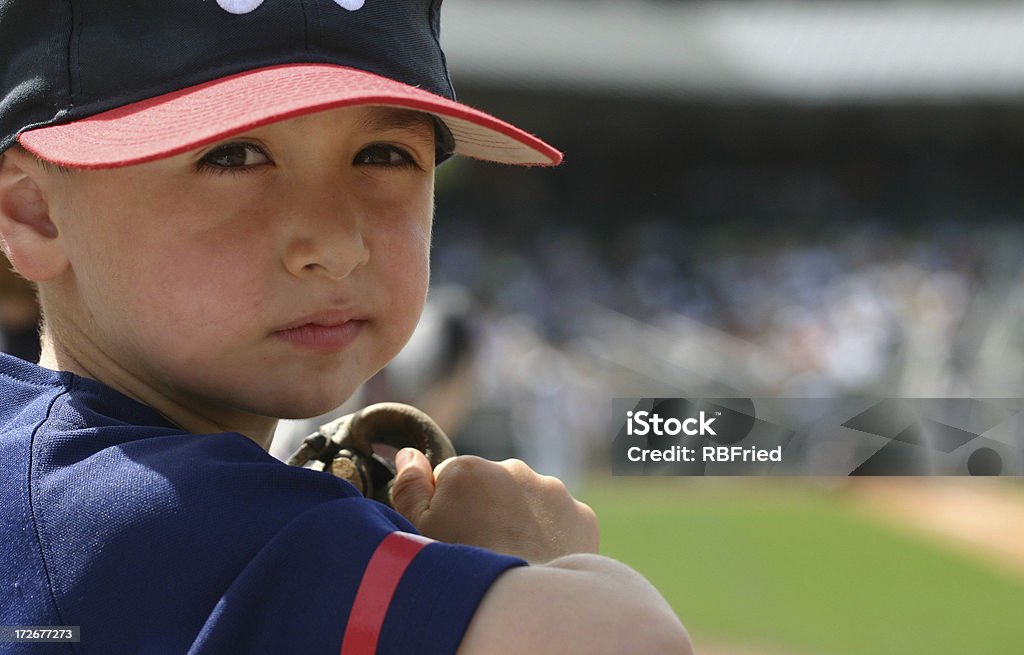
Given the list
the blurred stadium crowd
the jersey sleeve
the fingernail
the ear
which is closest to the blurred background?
the blurred stadium crowd

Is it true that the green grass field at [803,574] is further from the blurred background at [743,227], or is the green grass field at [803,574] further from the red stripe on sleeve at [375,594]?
the red stripe on sleeve at [375,594]

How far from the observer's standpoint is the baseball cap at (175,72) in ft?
2.41

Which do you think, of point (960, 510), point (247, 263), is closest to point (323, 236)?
point (247, 263)

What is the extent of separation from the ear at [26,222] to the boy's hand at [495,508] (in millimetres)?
288

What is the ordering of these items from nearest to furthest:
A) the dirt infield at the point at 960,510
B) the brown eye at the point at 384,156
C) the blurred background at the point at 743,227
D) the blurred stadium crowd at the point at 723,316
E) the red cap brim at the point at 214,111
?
the red cap brim at the point at 214,111
the brown eye at the point at 384,156
the dirt infield at the point at 960,510
the blurred background at the point at 743,227
the blurred stadium crowd at the point at 723,316

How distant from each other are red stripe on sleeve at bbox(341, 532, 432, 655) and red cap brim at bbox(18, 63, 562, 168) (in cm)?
26

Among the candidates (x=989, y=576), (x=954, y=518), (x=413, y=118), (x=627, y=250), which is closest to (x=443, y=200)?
(x=627, y=250)

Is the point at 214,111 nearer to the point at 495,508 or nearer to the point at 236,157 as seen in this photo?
the point at 236,157

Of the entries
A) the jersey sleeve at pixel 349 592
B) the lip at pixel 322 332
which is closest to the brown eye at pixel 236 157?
the lip at pixel 322 332

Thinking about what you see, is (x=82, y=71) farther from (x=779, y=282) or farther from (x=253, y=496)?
(x=779, y=282)

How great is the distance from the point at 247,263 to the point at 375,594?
9.6 inches

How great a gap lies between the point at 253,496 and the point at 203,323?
0.15m

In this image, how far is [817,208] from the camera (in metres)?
16.9

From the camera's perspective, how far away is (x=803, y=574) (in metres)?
7.61
